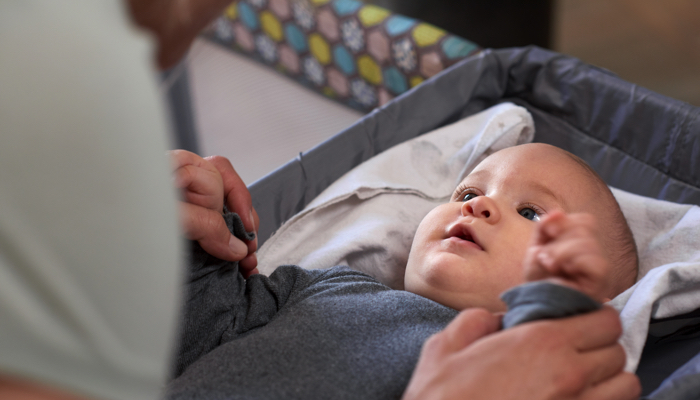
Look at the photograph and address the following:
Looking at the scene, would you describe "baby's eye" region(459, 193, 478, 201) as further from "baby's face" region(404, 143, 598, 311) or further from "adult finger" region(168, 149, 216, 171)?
"adult finger" region(168, 149, 216, 171)

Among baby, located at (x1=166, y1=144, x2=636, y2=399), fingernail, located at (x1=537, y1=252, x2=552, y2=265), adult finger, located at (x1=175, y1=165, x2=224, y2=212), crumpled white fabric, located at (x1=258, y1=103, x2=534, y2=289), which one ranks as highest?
fingernail, located at (x1=537, y1=252, x2=552, y2=265)

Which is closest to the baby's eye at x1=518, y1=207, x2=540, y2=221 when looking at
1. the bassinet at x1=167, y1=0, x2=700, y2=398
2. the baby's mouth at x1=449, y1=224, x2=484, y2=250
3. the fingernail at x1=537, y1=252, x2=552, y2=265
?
the baby's mouth at x1=449, y1=224, x2=484, y2=250

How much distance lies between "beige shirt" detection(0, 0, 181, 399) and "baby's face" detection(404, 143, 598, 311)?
0.51 metres

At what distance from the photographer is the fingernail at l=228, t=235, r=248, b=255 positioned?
2.47 ft

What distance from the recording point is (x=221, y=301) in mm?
748

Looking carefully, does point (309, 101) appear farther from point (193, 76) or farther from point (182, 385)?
point (182, 385)

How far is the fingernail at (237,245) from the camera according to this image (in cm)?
75

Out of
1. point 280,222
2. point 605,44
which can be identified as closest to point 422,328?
point 280,222

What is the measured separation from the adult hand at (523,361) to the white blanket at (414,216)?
0.39 meters

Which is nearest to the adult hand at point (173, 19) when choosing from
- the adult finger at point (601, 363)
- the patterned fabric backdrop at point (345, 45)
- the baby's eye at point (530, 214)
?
the adult finger at point (601, 363)

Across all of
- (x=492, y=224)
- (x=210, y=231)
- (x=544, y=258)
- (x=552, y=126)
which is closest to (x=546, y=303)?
(x=544, y=258)

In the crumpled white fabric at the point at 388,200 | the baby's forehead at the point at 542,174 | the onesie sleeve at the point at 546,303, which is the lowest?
the crumpled white fabric at the point at 388,200

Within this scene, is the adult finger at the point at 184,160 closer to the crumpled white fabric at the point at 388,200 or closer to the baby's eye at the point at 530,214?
the crumpled white fabric at the point at 388,200

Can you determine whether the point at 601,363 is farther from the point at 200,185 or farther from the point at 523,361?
the point at 200,185
